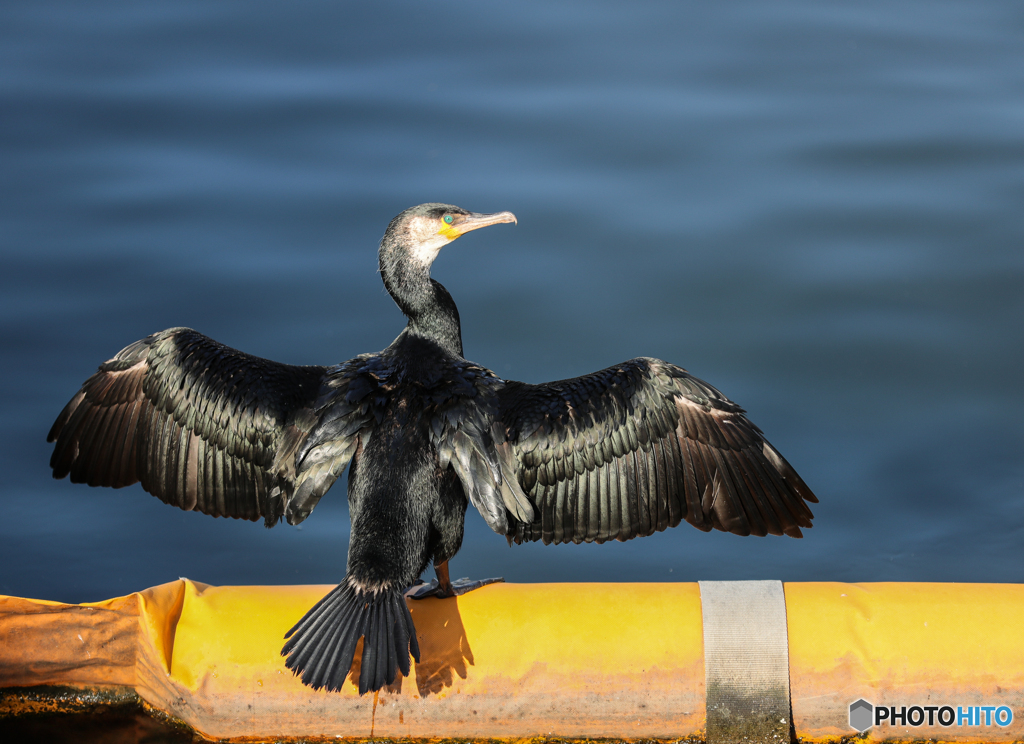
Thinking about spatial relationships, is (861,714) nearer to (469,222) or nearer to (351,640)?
(351,640)

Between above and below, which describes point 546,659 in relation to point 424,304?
below

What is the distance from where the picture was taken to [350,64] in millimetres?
8453

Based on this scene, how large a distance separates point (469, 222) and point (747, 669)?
5.95ft

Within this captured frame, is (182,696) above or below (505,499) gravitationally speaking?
below

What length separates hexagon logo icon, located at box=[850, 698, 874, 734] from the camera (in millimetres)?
3010

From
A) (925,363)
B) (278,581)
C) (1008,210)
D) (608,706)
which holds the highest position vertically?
(1008,210)

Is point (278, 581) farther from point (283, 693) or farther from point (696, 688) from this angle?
point (696, 688)

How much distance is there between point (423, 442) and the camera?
3.30 m

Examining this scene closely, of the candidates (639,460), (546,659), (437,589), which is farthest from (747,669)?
(437,589)

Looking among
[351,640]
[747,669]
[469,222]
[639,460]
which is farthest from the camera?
[469,222]

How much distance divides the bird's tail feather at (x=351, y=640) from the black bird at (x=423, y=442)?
88 mm

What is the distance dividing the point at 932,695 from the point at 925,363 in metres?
3.38

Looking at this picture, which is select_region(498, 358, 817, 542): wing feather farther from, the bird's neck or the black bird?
the bird's neck

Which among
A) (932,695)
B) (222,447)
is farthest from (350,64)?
(932,695)
